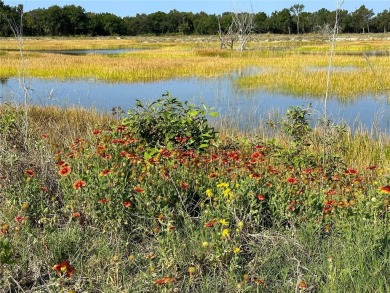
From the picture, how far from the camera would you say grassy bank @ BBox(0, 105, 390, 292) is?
285 centimetres

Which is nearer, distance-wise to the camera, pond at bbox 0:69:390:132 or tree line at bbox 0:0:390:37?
pond at bbox 0:69:390:132

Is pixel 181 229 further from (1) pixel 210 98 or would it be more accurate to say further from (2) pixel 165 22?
(2) pixel 165 22

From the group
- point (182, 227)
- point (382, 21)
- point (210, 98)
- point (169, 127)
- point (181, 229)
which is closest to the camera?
point (181, 229)

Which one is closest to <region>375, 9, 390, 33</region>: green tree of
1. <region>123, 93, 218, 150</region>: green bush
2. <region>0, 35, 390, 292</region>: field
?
<region>123, 93, 218, 150</region>: green bush

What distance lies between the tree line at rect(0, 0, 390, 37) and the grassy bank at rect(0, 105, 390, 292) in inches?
3562

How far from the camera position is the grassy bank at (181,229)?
9.34ft

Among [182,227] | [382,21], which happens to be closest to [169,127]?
[182,227]

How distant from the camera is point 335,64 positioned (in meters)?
27.9

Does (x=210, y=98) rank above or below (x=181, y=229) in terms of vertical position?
below

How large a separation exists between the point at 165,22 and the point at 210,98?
342 feet

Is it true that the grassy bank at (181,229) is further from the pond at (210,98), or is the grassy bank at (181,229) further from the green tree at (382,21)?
the green tree at (382,21)

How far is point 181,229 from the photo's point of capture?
3467 millimetres

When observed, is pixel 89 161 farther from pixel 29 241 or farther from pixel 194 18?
pixel 194 18

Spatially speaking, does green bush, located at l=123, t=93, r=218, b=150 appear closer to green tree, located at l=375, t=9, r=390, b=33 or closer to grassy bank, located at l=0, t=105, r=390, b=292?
grassy bank, located at l=0, t=105, r=390, b=292
